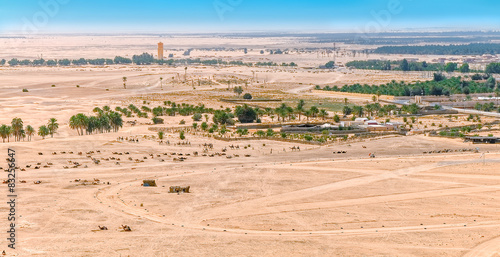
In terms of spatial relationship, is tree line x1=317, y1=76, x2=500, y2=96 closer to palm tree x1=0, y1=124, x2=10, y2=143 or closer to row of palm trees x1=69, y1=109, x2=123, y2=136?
row of palm trees x1=69, y1=109, x2=123, y2=136

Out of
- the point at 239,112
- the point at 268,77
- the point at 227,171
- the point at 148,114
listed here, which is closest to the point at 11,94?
the point at 148,114

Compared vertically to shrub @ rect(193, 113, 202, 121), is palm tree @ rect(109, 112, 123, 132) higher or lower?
higher

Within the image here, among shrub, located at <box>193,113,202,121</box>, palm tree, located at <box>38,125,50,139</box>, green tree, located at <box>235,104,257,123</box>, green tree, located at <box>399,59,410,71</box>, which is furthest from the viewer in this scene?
green tree, located at <box>399,59,410,71</box>

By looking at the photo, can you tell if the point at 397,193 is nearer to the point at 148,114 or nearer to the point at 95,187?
the point at 95,187

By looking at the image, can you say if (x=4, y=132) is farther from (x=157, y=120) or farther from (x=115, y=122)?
(x=157, y=120)

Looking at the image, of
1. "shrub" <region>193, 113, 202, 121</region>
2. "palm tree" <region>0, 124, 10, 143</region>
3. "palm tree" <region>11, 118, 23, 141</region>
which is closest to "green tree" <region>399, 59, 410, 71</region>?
"shrub" <region>193, 113, 202, 121</region>
